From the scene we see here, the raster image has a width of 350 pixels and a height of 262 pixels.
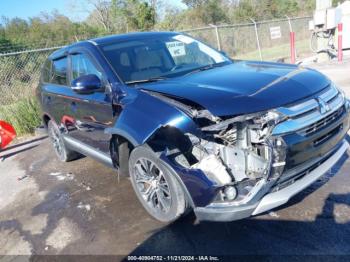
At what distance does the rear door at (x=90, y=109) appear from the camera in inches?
157

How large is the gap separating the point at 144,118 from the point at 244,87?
3.13 feet

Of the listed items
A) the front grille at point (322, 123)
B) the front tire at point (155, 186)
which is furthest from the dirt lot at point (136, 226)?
the front grille at point (322, 123)

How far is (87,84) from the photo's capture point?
151 inches

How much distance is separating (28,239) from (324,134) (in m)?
3.23

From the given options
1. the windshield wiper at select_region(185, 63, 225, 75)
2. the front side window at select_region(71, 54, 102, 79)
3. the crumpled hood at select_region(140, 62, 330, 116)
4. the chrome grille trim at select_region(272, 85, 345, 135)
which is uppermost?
the front side window at select_region(71, 54, 102, 79)

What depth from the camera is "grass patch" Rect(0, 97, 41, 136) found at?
863cm

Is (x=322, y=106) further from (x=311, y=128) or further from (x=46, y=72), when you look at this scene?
(x=46, y=72)

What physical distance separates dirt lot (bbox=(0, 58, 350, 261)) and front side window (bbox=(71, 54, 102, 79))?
155 cm

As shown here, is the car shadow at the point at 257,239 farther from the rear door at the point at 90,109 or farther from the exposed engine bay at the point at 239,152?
the rear door at the point at 90,109

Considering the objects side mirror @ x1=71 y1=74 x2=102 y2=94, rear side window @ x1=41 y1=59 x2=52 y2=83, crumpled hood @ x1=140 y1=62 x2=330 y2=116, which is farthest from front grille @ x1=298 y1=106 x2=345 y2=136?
rear side window @ x1=41 y1=59 x2=52 y2=83

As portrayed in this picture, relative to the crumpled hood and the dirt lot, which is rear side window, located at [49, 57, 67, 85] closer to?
the dirt lot

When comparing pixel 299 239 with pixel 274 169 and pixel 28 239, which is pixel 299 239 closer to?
pixel 274 169

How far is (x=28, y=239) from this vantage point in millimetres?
3943

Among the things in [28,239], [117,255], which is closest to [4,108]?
[28,239]
